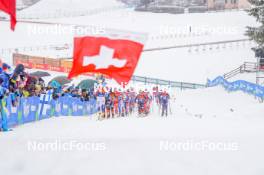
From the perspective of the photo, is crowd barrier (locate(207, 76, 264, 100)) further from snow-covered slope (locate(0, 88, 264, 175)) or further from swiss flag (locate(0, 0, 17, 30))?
swiss flag (locate(0, 0, 17, 30))

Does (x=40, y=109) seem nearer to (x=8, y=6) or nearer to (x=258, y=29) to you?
(x=8, y=6)

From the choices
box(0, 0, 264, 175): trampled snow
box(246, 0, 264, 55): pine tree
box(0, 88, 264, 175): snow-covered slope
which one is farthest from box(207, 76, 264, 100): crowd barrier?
box(0, 88, 264, 175): snow-covered slope

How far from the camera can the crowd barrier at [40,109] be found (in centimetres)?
1236

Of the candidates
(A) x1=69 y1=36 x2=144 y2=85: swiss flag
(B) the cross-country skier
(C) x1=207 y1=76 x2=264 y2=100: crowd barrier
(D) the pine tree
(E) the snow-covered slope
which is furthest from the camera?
(D) the pine tree

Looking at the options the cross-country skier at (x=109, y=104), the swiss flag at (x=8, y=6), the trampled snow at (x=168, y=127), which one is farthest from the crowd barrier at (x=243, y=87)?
the swiss flag at (x=8, y=6)

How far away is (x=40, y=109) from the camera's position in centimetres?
1480

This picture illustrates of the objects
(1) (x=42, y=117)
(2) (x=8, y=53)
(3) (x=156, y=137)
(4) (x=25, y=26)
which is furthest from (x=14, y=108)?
(4) (x=25, y=26)

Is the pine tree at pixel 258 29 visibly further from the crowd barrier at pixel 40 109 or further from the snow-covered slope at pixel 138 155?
the snow-covered slope at pixel 138 155

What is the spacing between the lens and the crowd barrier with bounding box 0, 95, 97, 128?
12.4 metres

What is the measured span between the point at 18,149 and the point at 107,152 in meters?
1.52

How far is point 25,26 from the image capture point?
64.2m

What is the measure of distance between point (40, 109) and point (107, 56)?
23.5ft

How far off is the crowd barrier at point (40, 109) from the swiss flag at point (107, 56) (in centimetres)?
366

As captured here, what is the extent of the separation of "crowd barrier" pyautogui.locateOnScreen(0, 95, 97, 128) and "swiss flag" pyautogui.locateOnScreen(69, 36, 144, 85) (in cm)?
366
